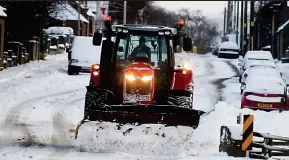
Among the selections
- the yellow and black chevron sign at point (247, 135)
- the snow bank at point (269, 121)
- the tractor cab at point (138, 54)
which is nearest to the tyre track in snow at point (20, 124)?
the tractor cab at point (138, 54)

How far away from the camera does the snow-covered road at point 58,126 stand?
949 centimetres

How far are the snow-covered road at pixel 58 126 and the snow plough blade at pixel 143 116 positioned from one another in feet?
0.71

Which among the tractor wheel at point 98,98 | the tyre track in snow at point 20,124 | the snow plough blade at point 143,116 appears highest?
the tractor wheel at point 98,98

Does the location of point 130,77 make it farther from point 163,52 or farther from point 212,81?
point 212,81

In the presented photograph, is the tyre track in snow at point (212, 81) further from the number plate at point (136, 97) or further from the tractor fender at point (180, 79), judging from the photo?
the number plate at point (136, 97)

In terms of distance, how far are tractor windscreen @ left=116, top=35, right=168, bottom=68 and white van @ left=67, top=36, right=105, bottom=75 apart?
16.1 metres

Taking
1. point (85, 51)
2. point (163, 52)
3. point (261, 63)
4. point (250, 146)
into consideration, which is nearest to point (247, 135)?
point (250, 146)

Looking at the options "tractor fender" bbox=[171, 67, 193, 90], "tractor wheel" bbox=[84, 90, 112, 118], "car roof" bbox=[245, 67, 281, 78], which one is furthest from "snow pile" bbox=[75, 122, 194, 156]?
"car roof" bbox=[245, 67, 281, 78]

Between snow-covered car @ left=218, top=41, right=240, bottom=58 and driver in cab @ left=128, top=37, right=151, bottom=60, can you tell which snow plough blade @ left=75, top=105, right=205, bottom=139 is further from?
snow-covered car @ left=218, top=41, right=240, bottom=58

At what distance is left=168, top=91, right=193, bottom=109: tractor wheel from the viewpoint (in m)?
11.0

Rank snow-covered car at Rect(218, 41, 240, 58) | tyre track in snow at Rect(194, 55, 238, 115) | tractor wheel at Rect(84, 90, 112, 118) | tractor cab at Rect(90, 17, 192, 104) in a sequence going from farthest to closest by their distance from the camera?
snow-covered car at Rect(218, 41, 240, 58) < tyre track in snow at Rect(194, 55, 238, 115) < tractor cab at Rect(90, 17, 192, 104) < tractor wheel at Rect(84, 90, 112, 118)

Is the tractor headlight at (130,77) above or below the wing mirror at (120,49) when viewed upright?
below

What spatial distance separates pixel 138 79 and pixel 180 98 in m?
1.02

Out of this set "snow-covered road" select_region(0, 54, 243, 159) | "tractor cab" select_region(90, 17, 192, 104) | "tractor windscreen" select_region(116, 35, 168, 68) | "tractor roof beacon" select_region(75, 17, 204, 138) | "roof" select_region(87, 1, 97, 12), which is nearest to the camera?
"snow-covered road" select_region(0, 54, 243, 159)
